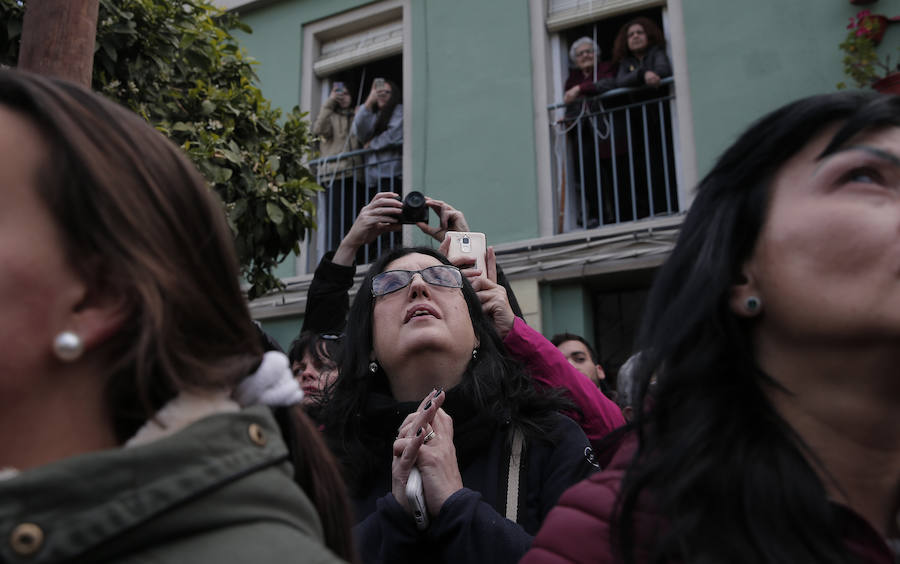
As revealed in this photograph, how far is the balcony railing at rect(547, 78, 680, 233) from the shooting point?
744 cm

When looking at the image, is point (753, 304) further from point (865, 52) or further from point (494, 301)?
point (865, 52)

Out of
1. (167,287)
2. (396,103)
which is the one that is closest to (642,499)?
(167,287)

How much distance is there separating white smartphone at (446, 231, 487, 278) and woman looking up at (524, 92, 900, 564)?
1.59 meters

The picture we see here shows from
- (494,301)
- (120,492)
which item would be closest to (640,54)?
(494,301)

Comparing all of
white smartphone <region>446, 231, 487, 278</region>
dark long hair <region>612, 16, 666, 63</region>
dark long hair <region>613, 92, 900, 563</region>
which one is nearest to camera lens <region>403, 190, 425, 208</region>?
white smartphone <region>446, 231, 487, 278</region>

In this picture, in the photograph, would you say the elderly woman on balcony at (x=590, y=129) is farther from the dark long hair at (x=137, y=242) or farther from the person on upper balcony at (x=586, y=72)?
the dark long hair at (x=137, y=242)

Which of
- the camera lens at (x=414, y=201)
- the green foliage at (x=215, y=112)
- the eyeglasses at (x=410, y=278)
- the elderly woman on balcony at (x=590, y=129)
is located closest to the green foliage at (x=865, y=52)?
the elderly woman on balcony at (x=590, y=129)

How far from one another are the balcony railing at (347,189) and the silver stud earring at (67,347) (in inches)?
291

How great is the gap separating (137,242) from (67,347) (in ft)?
0.59

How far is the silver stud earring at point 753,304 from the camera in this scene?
1468 millimetres

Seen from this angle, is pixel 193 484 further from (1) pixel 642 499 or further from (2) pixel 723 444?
(2) pixel 723 444

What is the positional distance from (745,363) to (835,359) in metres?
0.16

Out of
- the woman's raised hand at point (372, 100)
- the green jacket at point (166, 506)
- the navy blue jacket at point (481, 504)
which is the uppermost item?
the woman's raised hand at point (372, 100)

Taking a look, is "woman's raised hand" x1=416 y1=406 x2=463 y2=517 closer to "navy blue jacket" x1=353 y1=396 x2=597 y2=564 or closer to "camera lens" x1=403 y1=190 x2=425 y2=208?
"navy blue jacket" x1=353 y1=396 x2=597 y2=564
